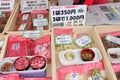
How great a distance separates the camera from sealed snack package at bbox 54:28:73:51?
130cm

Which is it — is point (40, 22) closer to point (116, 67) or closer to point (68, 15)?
point (68, 15)

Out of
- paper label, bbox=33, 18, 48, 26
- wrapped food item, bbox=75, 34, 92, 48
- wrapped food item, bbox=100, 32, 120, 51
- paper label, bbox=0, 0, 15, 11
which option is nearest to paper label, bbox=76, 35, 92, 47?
wrapped food item, bbox=75, 34, 92, 48

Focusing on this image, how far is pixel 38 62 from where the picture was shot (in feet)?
3.55

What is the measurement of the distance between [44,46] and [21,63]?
25cm

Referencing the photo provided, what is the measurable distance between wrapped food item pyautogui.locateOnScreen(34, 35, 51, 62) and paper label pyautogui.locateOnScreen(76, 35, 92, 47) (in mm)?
202

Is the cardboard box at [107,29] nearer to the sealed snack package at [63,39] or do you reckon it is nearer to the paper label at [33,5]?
the sealed snack package at [63,39]

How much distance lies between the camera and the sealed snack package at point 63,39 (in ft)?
4.26

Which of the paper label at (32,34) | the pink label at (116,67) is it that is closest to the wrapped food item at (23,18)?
the paper label at (32,34)

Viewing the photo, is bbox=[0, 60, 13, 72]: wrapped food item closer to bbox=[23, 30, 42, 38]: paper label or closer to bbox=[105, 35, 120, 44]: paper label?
bbox=[23, 30, 42, 38]: paper label

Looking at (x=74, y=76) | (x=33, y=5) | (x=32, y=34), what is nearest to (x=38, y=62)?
(x=74, y=76)

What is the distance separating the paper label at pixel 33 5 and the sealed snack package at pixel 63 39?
0.43 metres

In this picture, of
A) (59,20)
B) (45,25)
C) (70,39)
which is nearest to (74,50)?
(70,39)

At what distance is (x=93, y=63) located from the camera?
1128 mm

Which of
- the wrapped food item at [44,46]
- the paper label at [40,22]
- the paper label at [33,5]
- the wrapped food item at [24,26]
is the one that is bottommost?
the wrapped food item at [44,46]
